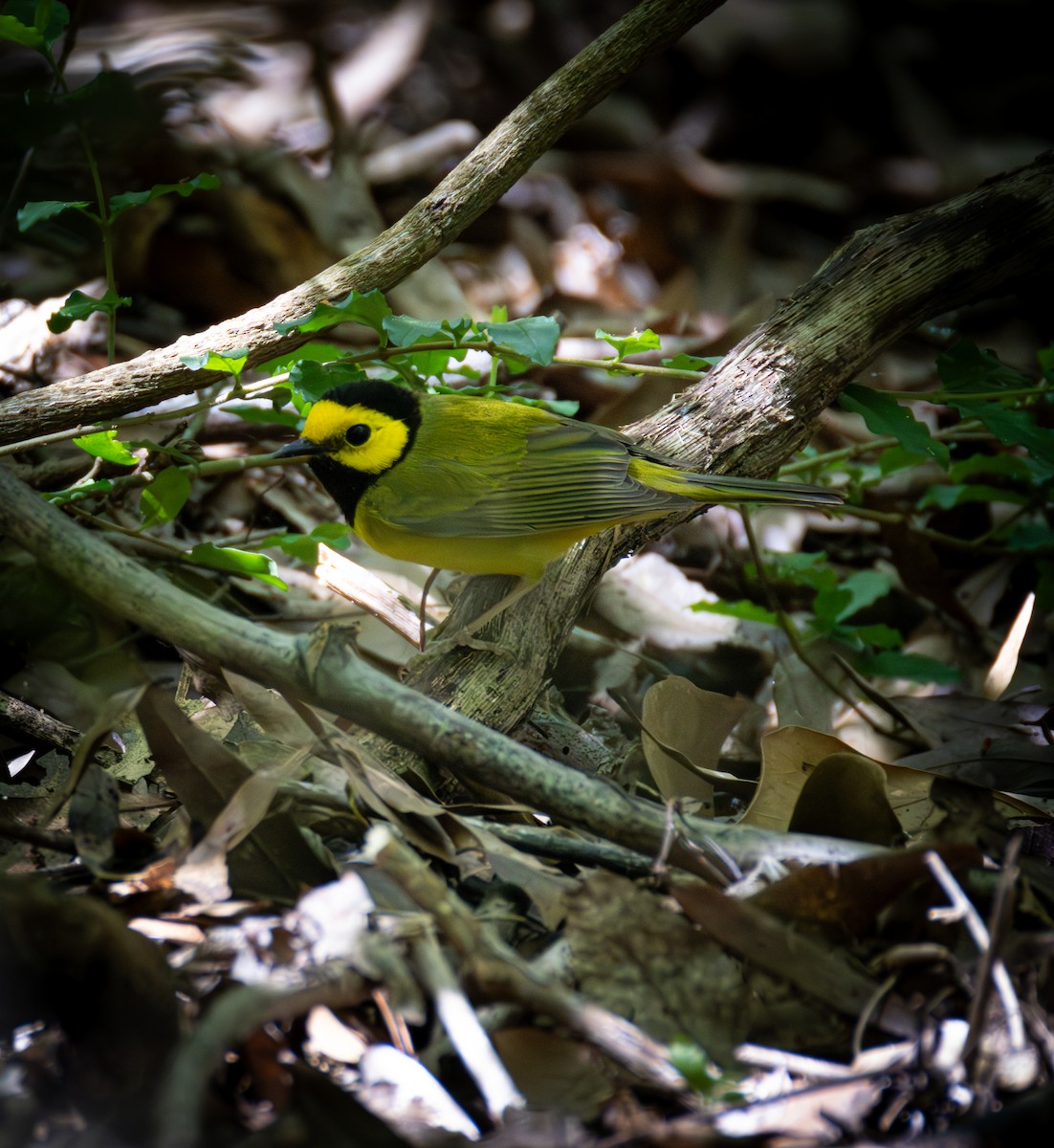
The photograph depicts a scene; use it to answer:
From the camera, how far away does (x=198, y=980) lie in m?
1.55

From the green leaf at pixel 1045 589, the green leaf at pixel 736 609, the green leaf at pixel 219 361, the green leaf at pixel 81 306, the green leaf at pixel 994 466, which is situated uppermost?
the green leaf at pixel 81 306

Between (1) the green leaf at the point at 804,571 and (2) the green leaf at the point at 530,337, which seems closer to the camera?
(2) the green leaf at the point at 530,337

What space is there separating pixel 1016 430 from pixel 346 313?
177 cm

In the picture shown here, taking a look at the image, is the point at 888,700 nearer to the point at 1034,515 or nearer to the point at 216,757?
the point at 1034,515

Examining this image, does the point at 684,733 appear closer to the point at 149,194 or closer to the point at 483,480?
the point at 483,480

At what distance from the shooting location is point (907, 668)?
3.46 m

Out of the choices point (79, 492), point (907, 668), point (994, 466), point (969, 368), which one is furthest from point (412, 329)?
point (994, 466)

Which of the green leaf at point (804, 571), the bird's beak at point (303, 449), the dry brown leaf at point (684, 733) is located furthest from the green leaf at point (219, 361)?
the green leaf at point (804, 571)

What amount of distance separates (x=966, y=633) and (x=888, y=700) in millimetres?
833

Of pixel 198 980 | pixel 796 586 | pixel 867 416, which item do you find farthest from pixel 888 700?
pixel 198 980

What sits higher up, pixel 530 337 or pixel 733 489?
pixel 530 337

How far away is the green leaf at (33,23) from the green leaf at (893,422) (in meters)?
2.20

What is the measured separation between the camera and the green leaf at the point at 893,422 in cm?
267

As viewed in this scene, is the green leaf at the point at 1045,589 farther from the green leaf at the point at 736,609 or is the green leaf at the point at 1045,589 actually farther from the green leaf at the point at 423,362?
the green leaf at the point at 423,362
